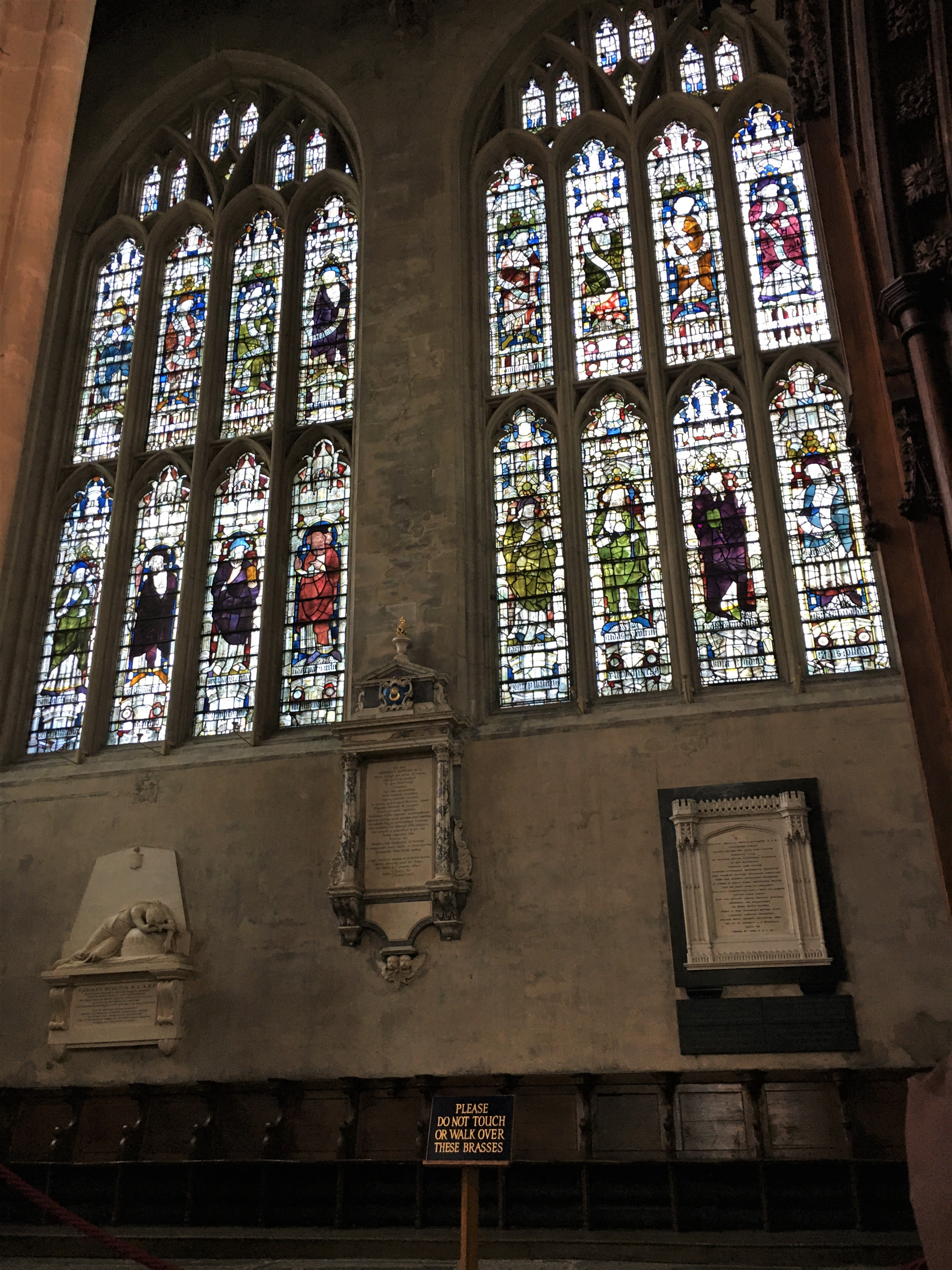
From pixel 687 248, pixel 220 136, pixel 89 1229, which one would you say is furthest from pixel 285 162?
pixel 89 1229

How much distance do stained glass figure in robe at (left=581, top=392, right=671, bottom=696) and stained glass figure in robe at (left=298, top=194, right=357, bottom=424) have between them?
8.12ft

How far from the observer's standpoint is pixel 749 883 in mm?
7605

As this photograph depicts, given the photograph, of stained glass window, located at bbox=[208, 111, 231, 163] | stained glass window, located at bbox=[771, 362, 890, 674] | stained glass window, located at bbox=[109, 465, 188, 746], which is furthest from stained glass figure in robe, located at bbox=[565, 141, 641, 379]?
stained glass window, located at bbox=[109, 465, 188, 746]

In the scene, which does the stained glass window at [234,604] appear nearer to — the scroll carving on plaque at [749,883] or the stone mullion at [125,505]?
the stone mullion at [125,505]

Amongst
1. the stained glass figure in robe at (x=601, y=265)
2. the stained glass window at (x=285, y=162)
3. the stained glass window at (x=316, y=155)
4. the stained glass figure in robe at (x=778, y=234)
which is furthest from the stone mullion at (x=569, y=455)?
the stained glass window at (x=285, y=162)

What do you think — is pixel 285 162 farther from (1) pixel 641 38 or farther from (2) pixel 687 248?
(2) pixel 687 248

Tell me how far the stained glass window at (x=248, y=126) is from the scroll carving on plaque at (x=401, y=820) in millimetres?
6377

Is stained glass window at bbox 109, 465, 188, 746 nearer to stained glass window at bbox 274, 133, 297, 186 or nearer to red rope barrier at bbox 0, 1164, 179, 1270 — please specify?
stained glass window at bbox 274, 133, 297, 186

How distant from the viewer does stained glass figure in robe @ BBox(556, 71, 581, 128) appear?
10797 mm

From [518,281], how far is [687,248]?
62.6 inches

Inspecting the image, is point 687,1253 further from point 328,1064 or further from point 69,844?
point 69,844

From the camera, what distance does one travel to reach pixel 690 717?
8164 millimetres

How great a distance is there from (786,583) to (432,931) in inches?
150

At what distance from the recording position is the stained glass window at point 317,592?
9.29 m
